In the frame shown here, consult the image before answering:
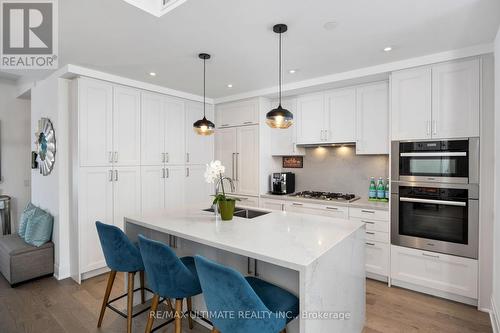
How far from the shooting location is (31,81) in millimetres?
3957

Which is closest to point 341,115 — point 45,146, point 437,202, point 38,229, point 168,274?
point 437,202

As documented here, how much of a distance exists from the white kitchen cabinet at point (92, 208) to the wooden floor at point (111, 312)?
1.13 feet

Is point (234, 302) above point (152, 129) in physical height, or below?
below

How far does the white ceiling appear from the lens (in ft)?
6.53

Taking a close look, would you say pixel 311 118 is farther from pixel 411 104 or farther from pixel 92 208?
pixel 92 208

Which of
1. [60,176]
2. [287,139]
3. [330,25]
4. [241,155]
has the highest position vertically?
[330,25]

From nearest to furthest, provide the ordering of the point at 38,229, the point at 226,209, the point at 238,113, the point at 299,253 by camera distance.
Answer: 1. the point at 299,253
2. the point at 226,209
3. the point at 38,229
4. the point at 238,113

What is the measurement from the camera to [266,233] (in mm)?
1964

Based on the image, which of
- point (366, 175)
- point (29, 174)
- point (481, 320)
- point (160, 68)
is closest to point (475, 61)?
point (366, 175)

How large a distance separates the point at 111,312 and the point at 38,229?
5.21ft

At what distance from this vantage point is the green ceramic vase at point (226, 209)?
2355 millimetres

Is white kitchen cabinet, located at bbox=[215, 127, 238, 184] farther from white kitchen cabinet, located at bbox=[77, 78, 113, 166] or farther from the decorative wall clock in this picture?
the decorative wall clock

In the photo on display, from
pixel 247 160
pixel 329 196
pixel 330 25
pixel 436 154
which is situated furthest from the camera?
pixel 247 160

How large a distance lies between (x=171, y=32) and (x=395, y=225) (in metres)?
3.07
